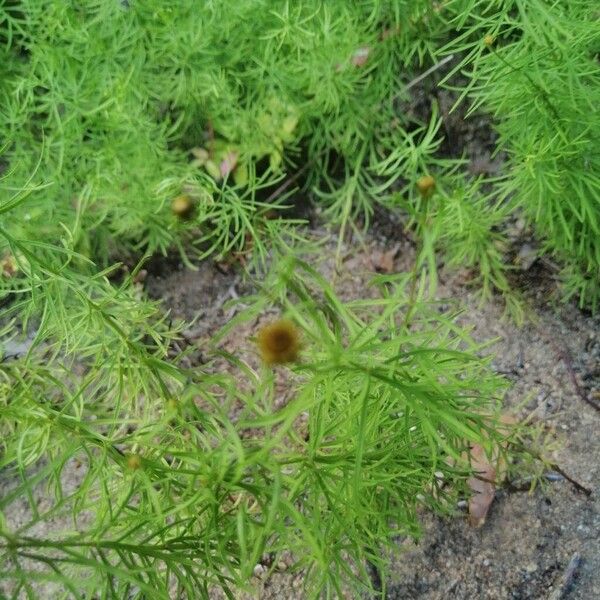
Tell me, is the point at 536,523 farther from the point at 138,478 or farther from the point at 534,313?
the point at 138,478

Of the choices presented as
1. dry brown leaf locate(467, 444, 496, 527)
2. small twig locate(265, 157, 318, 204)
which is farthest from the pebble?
small twig locate(265, 157, 318, 204)

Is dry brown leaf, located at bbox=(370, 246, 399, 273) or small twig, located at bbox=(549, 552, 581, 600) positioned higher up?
dry brown leaf, located at bbox=(370, 246, 399, 273)

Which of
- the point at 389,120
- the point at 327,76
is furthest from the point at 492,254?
the point at 327,76

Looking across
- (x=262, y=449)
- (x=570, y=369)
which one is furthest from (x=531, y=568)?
(x=262, y=449)

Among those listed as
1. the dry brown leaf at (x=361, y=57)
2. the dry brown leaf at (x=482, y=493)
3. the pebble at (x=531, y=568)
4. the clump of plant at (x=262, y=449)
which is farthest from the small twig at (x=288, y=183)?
the pebble at (x=531, y=568)

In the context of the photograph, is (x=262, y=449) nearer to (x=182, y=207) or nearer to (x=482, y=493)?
(x=182, y=207)

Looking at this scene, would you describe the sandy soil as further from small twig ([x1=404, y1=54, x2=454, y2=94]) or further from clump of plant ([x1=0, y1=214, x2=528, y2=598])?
small twig ([x1=404, y1=54, x2=454, y2=94])

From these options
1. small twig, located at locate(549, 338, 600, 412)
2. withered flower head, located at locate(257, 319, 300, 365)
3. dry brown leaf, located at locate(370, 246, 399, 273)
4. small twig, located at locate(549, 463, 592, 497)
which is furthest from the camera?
dry brown leaf, located at locate(370, 246, 399, 273)

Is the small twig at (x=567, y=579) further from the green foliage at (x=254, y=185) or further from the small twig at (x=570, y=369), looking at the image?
the small twig at (x=570, y=369)

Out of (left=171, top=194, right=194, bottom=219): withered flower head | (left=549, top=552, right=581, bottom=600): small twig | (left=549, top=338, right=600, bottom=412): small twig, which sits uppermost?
(left=171, top=194, right=194, bottom=219): withered flower head
